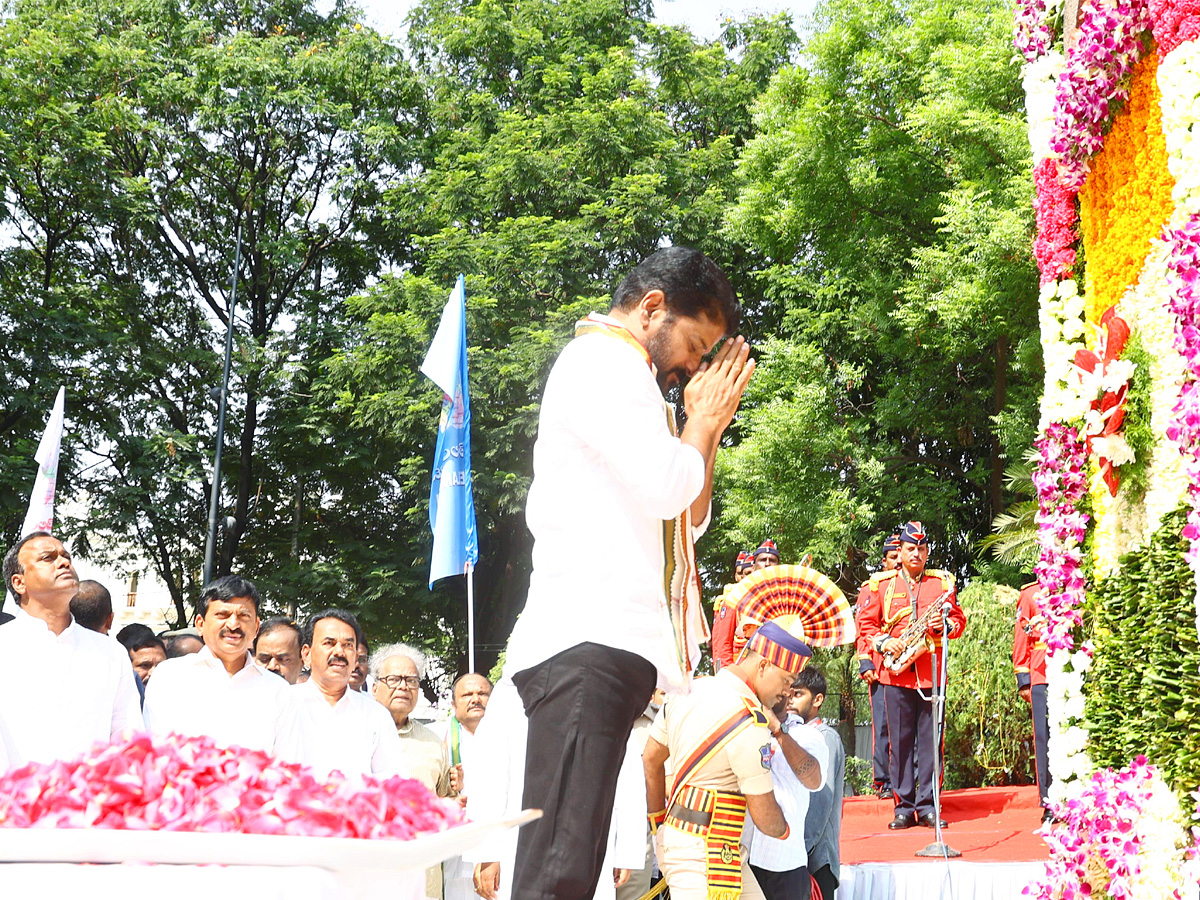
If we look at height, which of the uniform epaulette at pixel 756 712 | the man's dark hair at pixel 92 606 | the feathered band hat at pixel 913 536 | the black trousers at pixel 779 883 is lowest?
the black trousers at pixel 779 883

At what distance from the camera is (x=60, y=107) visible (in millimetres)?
21531

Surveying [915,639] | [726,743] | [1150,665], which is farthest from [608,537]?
[915,639]

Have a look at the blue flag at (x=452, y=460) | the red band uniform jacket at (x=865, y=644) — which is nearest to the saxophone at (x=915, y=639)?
the red band uniform jacket at (x=865, y=644)

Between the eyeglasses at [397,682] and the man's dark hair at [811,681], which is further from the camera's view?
the eyeglasses at [397,682]

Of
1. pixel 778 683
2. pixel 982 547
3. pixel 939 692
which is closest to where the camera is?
pixel 778 683

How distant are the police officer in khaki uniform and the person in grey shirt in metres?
1.89

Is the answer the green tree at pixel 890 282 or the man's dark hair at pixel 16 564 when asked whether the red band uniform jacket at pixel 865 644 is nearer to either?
the man's dark hair at pixel 16 564

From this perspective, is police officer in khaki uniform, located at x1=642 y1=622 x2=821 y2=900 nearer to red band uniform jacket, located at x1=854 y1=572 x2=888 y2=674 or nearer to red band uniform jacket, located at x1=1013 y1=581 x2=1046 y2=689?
red band uniform jacket, located at x1=1013 y1=581 x2=1046 y2=689

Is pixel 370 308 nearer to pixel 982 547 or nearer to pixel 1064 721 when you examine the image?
pixel 982 547

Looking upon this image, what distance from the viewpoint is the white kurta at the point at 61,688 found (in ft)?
15.6

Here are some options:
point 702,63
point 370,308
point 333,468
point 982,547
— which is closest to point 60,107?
point 370,308

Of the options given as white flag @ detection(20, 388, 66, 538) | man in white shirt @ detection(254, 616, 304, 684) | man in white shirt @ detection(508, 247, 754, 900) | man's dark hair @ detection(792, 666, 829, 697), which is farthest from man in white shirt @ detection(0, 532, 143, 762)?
white flag @ detection(20, 388, 66, 538)

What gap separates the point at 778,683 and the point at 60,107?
67.4ft

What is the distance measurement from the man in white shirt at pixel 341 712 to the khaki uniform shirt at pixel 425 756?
0.66 meters
